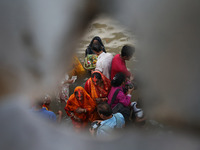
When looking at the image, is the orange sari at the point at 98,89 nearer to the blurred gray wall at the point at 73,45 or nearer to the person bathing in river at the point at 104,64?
the person bathing in river at the point at 104,64

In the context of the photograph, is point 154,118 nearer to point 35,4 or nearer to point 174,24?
point 174,24

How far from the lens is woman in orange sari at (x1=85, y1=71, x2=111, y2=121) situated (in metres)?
1.85

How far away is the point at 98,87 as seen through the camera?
6.15ft

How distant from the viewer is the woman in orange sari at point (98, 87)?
185cm

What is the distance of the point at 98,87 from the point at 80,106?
34 cm

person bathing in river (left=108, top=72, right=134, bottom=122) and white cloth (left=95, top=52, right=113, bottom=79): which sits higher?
white cloth (left=95, top=52, right=113, bottom=79)

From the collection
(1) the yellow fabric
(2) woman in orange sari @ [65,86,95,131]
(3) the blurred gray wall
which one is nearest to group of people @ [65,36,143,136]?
(2) woman in orange sari @ [65,86,95,131]

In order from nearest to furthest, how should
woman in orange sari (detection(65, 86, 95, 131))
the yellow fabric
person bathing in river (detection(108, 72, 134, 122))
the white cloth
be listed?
1. person bathing in river (detection(108, 72, 134, 122))
2. woman in orange sari (detection(65, 86, 95, 131))
3. the white cloth
4. the yellow fabric

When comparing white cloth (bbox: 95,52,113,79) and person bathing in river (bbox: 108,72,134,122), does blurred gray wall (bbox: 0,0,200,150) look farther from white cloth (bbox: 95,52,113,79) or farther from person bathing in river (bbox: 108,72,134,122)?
white cloth (bbox: 95,52,113,79)

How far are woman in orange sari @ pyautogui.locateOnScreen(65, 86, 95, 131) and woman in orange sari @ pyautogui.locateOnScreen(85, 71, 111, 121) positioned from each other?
0.27 ft

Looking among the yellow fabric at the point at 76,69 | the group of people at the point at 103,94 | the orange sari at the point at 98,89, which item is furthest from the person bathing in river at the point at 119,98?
the yellow fabric at the point at 76,69

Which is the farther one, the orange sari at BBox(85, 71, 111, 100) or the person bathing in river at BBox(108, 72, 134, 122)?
the orange sari at BBox(85, 71, 111, 100)

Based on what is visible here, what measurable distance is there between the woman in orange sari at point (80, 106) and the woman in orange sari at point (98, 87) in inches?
3.3

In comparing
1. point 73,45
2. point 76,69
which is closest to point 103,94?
point 76,69
